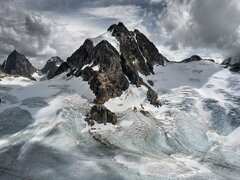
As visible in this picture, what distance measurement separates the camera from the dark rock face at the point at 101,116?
568 feet

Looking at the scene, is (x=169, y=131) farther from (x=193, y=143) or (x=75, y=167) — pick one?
(x=75, y=167)

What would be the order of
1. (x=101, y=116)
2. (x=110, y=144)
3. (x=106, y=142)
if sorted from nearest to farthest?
1. (x=110, y=144)
2. (x=106, y=142)
3. (x=101, y=116)

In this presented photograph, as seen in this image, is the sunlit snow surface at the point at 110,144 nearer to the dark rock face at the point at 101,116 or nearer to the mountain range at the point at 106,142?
the mountain range at the point at 106,142

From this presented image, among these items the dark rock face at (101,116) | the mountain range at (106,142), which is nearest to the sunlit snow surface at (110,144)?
the mountain range at (106,142)

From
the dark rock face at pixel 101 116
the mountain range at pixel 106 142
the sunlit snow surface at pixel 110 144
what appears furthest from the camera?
the dark rock face at pixel 101 116

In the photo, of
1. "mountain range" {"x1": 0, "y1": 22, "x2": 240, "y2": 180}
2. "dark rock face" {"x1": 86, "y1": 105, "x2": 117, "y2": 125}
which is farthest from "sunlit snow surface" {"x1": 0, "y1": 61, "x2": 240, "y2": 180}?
"dark rock face" {"x1": 86, "y1": 105, "x2": 117, "y2": 125}

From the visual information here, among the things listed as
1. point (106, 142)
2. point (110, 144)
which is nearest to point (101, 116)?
point (106, 142)

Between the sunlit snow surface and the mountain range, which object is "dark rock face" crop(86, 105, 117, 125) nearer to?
the mountain range

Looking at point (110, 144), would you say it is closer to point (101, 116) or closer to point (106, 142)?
point (106, 142)

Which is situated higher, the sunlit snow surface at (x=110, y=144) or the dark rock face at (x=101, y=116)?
the dark rock face at (x=101, y=116)

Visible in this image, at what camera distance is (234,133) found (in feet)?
618

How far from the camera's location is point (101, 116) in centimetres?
17650

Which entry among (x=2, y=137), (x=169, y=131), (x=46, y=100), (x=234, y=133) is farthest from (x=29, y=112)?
(x=234, y=133)

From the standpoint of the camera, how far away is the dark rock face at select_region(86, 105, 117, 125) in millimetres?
173000
